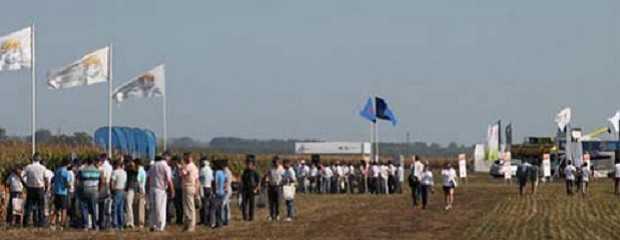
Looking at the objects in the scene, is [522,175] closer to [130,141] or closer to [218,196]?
[130,141]

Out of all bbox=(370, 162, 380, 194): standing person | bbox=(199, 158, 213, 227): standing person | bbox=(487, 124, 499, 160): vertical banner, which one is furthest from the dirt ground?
bbox=(487, 124, 499, 160): vertical banner

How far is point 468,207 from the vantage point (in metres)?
41.0

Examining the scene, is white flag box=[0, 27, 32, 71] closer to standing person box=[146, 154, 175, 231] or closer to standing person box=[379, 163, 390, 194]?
standing person box=[146, 154, 175, 231]

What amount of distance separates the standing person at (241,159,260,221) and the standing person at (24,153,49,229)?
5223 millimetres

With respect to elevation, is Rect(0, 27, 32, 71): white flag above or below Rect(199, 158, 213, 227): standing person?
above

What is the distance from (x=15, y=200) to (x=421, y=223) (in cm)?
Answer: 948

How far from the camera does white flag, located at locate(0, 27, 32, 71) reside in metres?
34.5

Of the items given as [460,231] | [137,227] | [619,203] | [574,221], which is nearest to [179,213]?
[137,227]

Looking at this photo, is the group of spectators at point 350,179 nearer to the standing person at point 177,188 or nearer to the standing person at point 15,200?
the standing person at point 177,188

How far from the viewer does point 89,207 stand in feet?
91.5

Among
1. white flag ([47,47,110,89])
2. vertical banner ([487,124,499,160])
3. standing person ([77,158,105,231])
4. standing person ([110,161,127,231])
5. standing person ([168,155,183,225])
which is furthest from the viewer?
vertical banner ([487,124,499,160])

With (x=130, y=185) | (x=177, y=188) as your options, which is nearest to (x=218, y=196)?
(x=177, y=188)

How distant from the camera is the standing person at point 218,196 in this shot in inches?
1158

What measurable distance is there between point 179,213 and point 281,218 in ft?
14.7
